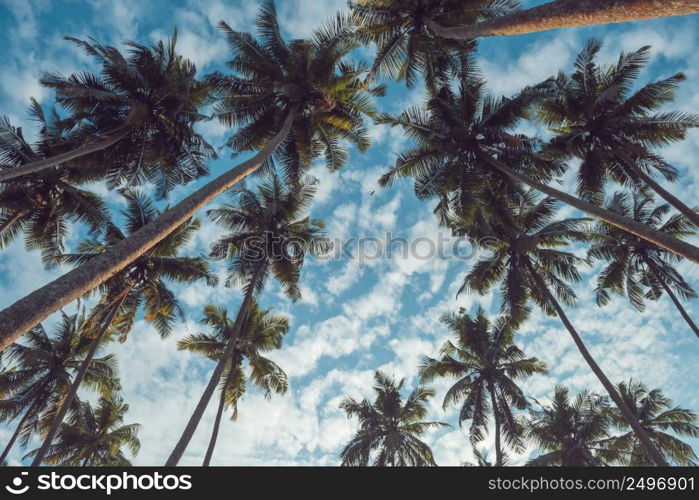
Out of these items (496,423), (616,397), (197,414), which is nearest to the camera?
(197,414)

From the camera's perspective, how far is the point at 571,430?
69.8 ft

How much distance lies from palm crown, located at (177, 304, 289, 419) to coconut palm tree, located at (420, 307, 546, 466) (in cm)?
862

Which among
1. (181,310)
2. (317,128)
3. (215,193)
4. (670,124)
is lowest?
(215,193)

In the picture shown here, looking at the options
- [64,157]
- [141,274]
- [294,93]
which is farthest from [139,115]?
[141,274]

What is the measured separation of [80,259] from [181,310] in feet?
16.3

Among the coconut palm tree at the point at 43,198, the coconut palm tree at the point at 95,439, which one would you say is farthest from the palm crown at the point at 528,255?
the coconut palm tree at the point at 95,439

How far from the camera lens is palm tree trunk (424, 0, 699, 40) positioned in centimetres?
396

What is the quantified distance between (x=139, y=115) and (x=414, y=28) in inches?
396

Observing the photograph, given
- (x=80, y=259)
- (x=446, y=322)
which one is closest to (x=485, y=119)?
(x=446, y=322)

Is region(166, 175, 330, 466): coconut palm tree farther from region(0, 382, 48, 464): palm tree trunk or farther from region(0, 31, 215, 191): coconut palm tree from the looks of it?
region(0, 382, 48, 464): palm tree trunk

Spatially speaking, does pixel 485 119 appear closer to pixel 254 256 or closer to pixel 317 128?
pixel 317 128

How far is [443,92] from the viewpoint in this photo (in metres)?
14.9

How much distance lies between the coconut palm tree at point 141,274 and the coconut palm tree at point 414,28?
37.8ft

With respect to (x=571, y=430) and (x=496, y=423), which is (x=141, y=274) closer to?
(x=496, y=423)
